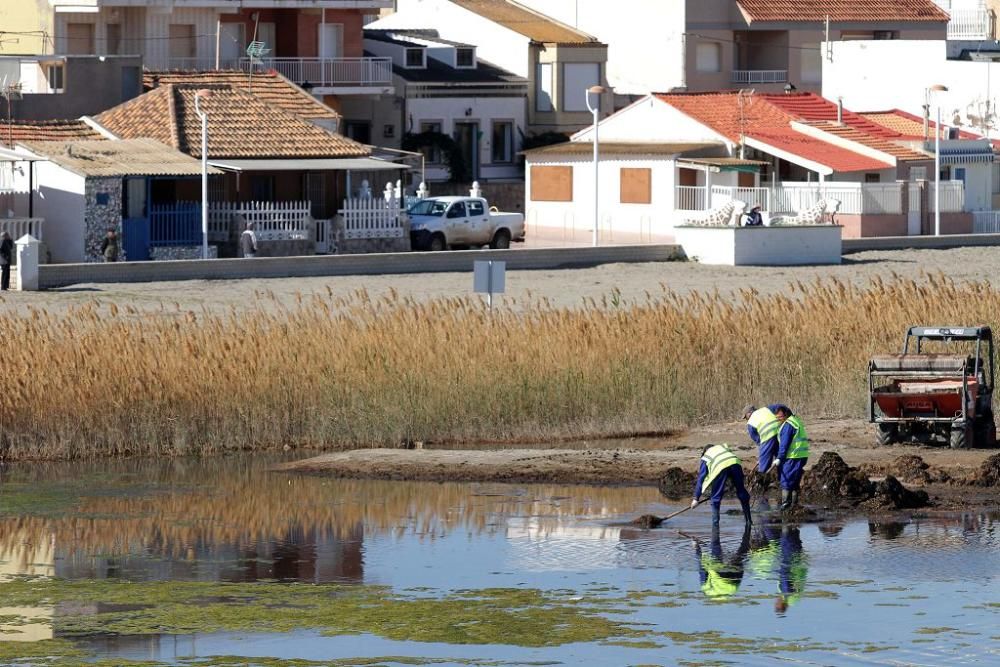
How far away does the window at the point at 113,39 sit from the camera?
68.3m

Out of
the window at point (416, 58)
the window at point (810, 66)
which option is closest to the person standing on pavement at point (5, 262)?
the window at point (416, 58)

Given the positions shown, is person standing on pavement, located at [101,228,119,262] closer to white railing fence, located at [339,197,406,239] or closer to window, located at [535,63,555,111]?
white railing fence, located at [339,197,406,239]

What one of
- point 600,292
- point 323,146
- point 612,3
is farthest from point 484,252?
point 612,3

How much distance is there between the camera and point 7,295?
3878cm

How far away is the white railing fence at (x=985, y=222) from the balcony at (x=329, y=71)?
796 inches

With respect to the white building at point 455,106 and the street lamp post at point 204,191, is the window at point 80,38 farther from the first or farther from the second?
the street lamp post at point 204,191

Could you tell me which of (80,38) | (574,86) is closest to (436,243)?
(80,38)

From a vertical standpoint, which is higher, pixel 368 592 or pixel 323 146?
pixel 323 146

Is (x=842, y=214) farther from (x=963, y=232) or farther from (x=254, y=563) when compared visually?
(x=254, y=563)

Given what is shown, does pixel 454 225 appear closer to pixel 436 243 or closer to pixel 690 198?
pixel 436 243

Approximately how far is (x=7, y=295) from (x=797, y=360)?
16657 mm

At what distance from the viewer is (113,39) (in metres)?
68.8

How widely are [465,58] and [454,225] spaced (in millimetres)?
21362

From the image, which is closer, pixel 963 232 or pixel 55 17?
pixel 963 232
